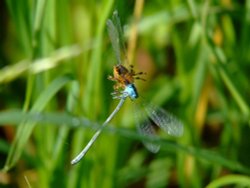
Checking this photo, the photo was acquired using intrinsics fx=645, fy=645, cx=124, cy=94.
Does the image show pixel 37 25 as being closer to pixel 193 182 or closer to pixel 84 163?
pixel 84 163

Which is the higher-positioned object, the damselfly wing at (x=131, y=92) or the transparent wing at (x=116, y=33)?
the transparent wing at (x=116, y=33)

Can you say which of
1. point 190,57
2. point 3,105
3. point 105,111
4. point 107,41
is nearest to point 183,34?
point 190,57

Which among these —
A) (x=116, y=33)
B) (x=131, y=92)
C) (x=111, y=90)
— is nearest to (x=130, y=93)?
(x=131, y=92)

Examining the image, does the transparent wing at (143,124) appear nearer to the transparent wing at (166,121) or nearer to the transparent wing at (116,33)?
the transparent wing at (166,121)

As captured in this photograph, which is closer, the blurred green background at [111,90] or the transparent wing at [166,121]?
the transparent wing at [166,121]

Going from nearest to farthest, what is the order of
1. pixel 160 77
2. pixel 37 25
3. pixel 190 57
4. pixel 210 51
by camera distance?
pixel 37 25 < pixel 210 51 < pixel 190 57 < pixel 160 77

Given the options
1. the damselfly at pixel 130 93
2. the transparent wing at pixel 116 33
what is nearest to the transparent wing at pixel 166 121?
the damselfly at pixel 130 93

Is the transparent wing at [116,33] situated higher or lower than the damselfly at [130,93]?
higher
